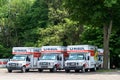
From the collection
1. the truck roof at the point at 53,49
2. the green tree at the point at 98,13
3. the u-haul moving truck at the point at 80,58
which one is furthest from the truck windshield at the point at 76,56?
the green tree at the point at 98,13

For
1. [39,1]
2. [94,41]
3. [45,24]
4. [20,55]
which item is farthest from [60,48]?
[39,1]

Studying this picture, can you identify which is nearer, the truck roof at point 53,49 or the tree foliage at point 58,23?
the truck roof at point 53,49

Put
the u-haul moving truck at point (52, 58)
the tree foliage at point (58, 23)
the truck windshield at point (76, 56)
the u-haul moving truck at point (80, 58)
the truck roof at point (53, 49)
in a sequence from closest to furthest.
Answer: the u-haul moving truck at point (80, 58) → the truck windshield at point (76, 56) → the u-haul moving truck at point (52, 58) → the truck roof at point (53, 49) → the tree foliage at point (58, 23)

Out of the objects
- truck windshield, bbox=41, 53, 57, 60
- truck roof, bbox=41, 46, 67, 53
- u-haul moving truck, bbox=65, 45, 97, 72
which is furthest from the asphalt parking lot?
truck roof, bbox=41, 46, 67, 53

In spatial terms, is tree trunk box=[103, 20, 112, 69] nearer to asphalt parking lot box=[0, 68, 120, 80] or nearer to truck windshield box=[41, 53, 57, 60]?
truck windshield box=[41, 53, 57, 60]

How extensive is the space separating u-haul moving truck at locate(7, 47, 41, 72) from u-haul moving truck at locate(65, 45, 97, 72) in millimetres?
4926

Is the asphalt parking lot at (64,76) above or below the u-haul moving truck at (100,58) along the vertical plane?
below

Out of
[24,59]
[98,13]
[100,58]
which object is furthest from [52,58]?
[100,58]

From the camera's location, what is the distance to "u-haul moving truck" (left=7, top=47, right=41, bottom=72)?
4166cm

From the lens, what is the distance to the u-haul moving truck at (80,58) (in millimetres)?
39344

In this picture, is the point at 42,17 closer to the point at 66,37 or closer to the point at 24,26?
the point at 24,26

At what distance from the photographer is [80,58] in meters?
40.3

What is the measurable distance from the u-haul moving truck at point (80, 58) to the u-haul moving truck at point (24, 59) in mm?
4926

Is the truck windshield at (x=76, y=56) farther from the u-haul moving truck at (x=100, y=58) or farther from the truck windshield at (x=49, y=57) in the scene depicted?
the u-haul moving truck at (x=100, y=58)
